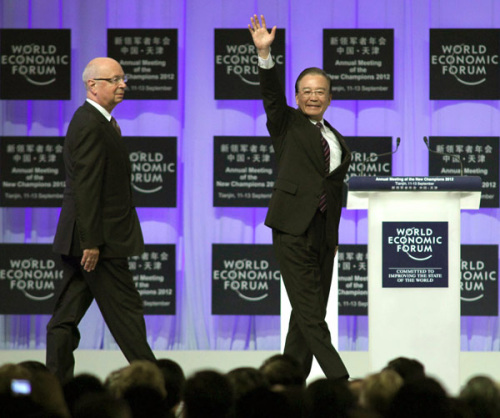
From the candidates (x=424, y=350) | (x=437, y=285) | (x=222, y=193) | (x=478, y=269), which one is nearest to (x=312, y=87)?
(x=437, y=285)

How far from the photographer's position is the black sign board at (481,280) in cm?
602

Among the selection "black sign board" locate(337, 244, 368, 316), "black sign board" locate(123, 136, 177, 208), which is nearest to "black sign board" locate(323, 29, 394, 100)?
"black sign board" locate(337, 244, 368, 316)

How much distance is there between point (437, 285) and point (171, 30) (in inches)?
125

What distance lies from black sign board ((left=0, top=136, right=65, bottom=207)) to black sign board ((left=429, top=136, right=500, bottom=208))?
2837 millimetres

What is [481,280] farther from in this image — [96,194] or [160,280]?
[96,194]

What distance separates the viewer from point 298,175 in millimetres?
3861

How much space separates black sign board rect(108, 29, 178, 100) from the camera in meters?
6.14

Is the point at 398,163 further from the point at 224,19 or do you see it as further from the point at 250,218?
the point at 224,19

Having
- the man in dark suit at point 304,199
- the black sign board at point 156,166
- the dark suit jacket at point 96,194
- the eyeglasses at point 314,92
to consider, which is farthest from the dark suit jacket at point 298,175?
the black sign board at point 156,166

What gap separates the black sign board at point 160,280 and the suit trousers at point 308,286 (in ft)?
7.56

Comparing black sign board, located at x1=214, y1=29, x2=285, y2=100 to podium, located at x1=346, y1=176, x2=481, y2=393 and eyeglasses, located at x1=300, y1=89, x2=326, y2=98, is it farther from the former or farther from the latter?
podium, located at x1=346, y1=176, x2=481, y2=393

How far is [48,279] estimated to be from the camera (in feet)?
20.2

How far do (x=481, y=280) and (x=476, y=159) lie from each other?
35.2 inches

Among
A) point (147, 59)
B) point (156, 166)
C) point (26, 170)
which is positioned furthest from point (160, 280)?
point (147, 59)
